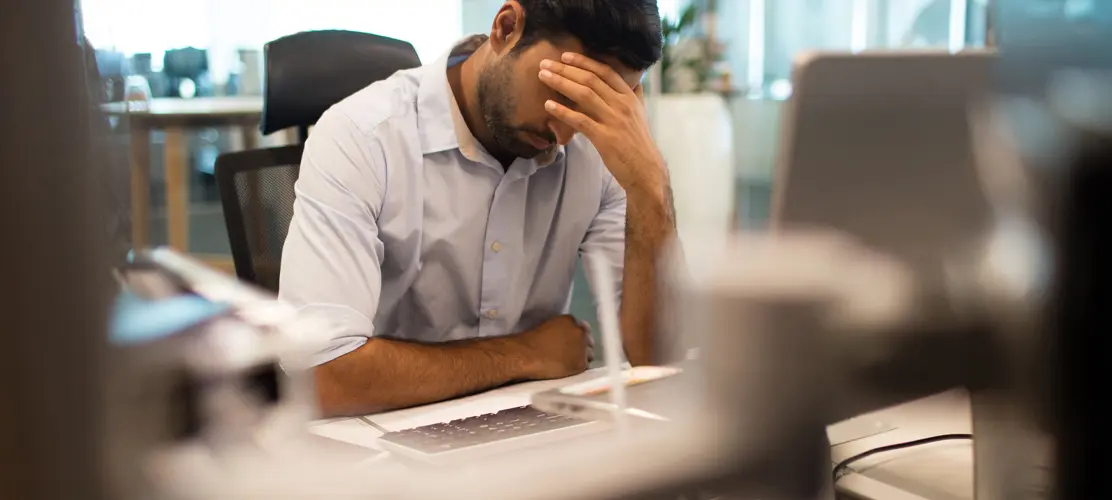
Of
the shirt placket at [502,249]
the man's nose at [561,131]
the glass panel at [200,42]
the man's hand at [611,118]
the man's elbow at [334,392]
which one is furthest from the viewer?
the shirt placket at [502,249]

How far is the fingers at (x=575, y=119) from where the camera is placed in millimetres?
816

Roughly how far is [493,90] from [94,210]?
2.96ft

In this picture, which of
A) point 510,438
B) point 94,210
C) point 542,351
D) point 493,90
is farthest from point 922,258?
point 493,90

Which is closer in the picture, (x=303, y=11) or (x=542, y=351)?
(x=303, y=11)

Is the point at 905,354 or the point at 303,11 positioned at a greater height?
the point at 303,11

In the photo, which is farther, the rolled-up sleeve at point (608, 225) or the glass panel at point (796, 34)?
the rolled-up sleeve at point (608, 225)

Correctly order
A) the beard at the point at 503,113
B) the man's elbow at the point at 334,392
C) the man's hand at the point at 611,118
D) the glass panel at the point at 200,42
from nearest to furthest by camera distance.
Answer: the glass panel at the point at 200,42 < the man's elbow at the point at 334,392 < the man's hand at the point at 611,118 < the beard at the point at 503,113

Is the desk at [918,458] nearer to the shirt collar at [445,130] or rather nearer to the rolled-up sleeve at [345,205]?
the rolled-up sleeve at [345,205]

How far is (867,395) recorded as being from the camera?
1.19 ft

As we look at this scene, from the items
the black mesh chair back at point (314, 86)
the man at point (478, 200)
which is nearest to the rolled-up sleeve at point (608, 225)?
the man at point (478, 200)

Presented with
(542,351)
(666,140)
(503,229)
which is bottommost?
(542,351)

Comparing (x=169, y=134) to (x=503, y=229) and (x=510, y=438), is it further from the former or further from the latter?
(x=503, y=229)

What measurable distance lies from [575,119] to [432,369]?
0.32 meters

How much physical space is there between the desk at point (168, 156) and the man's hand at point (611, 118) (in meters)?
0.38
